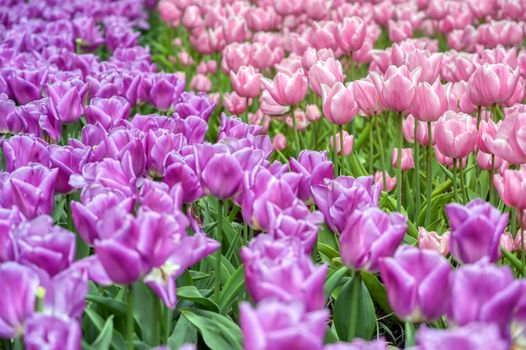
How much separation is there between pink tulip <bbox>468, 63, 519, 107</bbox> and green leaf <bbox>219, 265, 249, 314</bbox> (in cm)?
125

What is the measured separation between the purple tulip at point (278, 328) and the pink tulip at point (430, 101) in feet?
4.82

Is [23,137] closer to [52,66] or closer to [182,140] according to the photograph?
[182,140]

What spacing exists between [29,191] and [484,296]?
4.08 feet

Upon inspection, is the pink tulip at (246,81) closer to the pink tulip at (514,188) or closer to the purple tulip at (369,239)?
the pink tulip at (514,188)

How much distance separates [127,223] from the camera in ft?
5.09

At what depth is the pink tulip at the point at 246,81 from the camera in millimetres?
3623

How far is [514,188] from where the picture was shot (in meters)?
2.04

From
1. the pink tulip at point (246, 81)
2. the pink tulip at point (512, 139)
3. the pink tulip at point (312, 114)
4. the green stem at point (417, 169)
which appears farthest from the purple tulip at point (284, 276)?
the pink tulip at point (312, 114)

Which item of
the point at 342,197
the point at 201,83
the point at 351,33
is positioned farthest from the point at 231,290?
the point at 201,83

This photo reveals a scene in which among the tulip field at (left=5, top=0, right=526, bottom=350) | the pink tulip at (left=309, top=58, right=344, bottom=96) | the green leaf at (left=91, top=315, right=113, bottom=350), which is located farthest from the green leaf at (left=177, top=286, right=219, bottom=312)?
the pink tulip at (left=309, top=58, right=344, bottom=96)

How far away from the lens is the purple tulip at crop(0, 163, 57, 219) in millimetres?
2035

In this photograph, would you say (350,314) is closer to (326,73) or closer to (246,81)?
(326,73)

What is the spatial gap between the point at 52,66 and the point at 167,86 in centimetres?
84

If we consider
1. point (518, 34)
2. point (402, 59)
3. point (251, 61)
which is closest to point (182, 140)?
point (402, 59)
